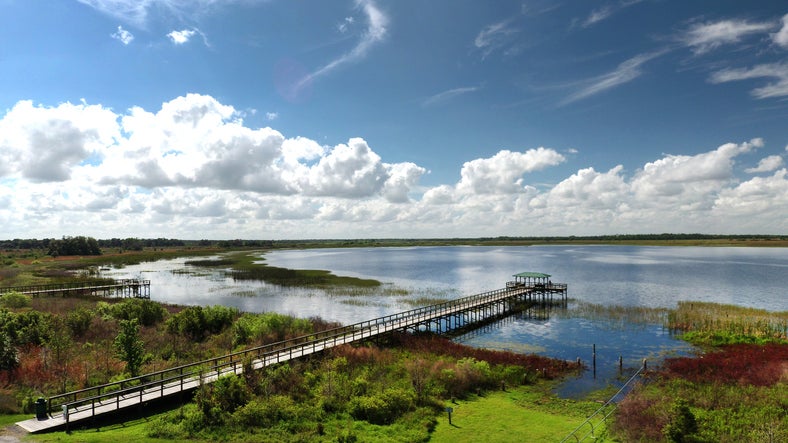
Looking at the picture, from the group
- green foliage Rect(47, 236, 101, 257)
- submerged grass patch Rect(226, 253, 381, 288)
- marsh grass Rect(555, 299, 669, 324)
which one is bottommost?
marsh grass Rect(555, 299, 669, 324)

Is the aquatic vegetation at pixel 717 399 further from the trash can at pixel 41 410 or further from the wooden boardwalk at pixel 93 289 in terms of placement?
the wooden boardwalk at pixel 93 289

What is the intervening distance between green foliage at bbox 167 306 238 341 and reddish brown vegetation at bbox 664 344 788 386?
3876 centimetres

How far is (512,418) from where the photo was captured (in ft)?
74.4

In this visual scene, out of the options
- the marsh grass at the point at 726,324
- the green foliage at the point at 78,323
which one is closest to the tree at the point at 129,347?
the green foliage at the point at 78,323

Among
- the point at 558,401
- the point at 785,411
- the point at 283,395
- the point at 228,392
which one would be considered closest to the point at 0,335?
the point at 228,392

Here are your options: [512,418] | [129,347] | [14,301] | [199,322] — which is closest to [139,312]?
[199,322]

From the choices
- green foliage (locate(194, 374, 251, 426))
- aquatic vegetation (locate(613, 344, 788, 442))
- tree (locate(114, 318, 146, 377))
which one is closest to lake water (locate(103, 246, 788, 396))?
aquatic vegetation (locate(613, 344, 788, 442))

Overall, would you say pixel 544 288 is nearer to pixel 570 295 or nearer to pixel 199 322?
pixel 570 295

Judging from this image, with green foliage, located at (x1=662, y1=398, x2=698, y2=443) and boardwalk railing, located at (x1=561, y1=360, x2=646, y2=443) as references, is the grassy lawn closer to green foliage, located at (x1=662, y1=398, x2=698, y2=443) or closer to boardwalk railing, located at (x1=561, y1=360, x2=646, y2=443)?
boardwalk railing, located at (x1=561, y1=360, x2=646, y2=443)

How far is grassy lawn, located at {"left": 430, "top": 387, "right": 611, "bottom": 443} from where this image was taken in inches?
795

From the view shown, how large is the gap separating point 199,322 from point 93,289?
44192 millimetres

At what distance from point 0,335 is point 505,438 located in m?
29.8

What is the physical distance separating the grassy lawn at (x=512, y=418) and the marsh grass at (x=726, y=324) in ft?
84.6

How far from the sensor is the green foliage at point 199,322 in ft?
134
